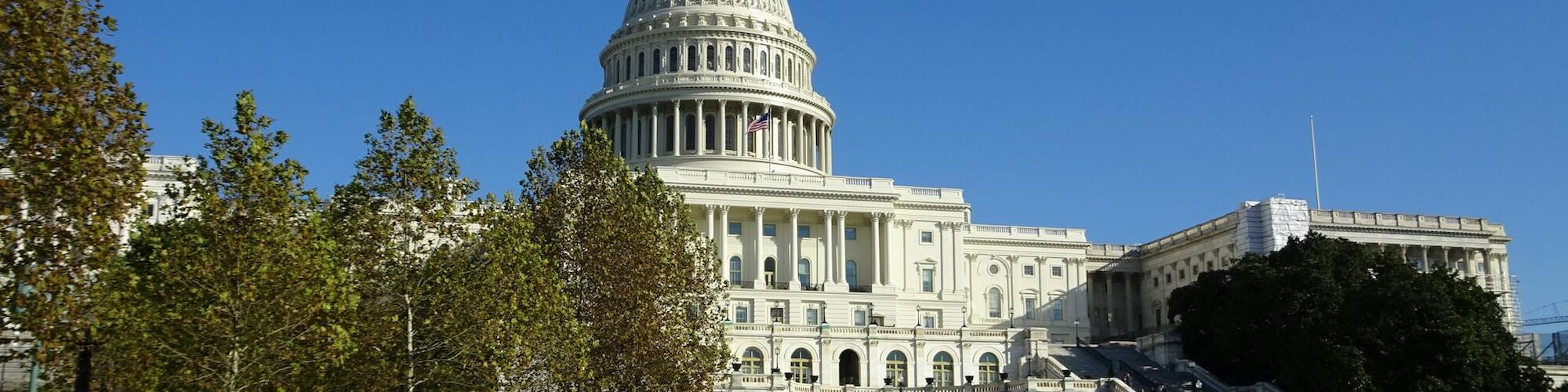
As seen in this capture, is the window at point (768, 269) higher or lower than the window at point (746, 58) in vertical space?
lower

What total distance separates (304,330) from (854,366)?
182ft

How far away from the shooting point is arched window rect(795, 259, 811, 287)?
104 metres

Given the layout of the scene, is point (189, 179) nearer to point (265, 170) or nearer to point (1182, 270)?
point (265, 170)

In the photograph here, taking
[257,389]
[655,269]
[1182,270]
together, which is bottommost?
[257,389]

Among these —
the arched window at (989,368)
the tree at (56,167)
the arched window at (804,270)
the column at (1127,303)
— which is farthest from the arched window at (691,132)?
the tree at (56,167)

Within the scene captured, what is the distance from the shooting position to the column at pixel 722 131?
390 feet

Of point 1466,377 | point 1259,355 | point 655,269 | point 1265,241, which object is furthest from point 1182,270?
point 655,269

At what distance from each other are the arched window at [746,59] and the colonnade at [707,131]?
15.0 feet

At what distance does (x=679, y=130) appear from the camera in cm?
11944

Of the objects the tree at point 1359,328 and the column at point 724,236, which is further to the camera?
the column at point 724,236

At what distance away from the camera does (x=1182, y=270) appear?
12162 centimetres

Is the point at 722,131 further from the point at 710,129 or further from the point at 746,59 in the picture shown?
the point at 746,59

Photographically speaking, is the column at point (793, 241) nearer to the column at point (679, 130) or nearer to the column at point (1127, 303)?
the column at point (679, 130)

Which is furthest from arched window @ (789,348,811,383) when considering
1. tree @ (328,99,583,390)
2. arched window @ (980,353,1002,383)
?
tree @ (328,99,583,390)
